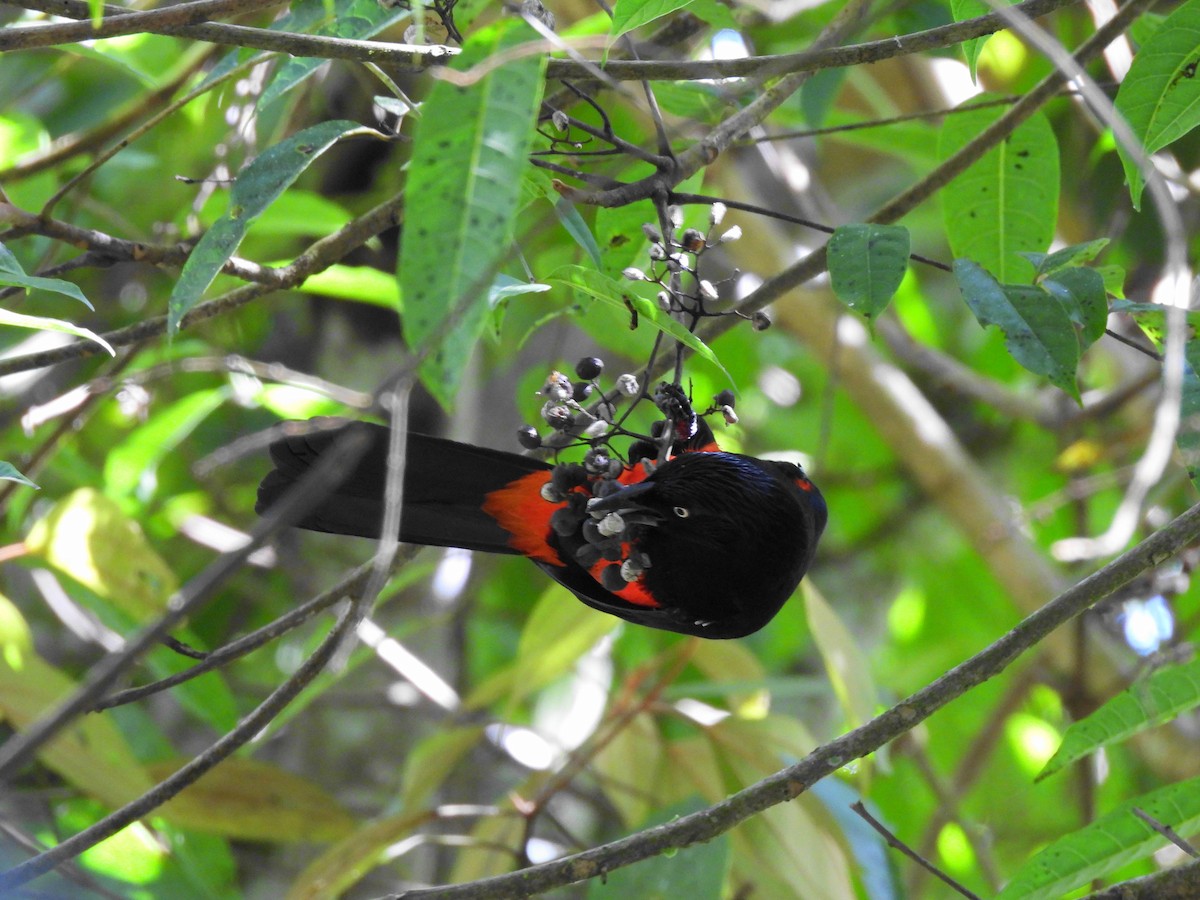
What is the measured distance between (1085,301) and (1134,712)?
583 mm

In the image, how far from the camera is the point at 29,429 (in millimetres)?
2191

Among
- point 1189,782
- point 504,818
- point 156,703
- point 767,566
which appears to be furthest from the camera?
point 156,703

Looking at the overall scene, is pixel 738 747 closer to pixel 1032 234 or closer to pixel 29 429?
pixel 1032 234

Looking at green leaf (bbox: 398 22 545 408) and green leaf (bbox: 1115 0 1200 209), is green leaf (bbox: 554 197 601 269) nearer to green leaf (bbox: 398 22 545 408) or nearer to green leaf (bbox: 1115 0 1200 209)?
green leaf (bbox: 398 22 545 408)

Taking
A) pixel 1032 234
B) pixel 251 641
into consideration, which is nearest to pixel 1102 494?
pixel 1032 234

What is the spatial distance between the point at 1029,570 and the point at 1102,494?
4.41 feet

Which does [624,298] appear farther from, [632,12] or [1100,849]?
[1100,849]

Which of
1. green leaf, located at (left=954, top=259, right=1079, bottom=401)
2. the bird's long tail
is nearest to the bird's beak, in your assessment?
the bird's long tail

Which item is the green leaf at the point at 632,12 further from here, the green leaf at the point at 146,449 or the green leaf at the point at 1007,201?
the green leaf at the point at 146,449

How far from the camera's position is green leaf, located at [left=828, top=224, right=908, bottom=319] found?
4.54ft

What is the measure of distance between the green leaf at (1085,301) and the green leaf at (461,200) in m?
0.73

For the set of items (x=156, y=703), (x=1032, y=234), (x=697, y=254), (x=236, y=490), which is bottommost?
(x=697, y=254)

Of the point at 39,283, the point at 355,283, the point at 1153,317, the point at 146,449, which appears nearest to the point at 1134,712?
the point at 1153,317

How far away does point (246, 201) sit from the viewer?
140 centimetres
